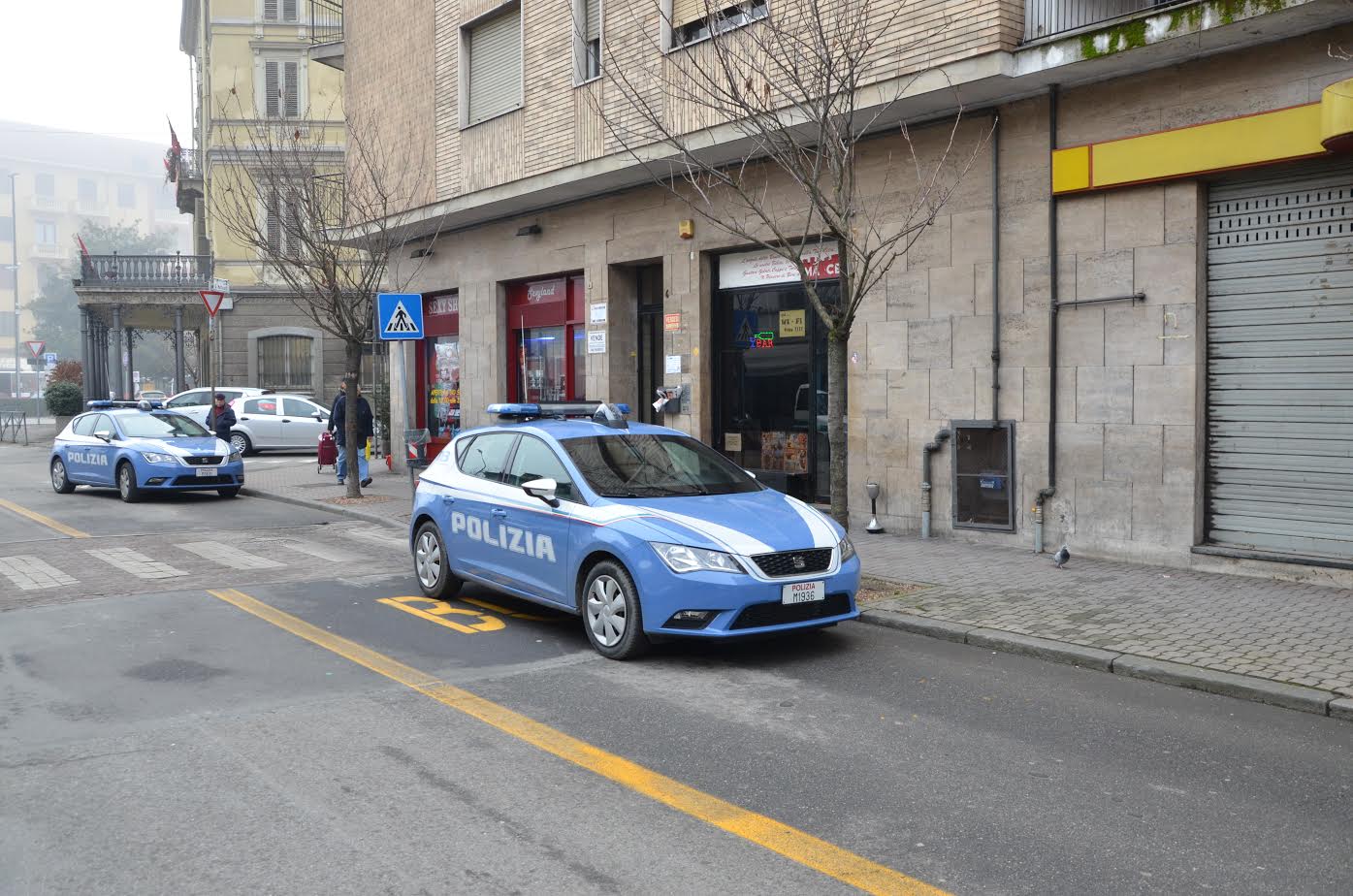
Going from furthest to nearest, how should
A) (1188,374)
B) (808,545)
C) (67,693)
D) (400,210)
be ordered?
1. (400,210)
2. (1188,374)
3. (808,545)
4. (67,693)

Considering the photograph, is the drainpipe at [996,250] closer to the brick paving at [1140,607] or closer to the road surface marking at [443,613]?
the brick paving at [1140,607]

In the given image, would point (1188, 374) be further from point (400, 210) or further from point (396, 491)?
point (400, 210)

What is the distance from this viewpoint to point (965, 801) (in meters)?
4.63

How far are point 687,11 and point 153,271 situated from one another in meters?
29.7

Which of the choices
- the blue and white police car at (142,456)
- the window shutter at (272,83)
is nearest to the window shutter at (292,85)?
the window shutter at (272,83)

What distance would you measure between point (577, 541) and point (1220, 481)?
5.99 meters

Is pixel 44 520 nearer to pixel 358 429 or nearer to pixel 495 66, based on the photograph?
pixel 358 429

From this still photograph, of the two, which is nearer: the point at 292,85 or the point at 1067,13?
the point at 1067,13

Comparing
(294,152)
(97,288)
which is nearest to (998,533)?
(294,152)

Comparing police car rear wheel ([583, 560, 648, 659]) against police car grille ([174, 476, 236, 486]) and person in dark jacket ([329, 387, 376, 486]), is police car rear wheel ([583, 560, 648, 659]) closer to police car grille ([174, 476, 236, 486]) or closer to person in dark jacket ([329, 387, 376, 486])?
person in dark jacket ([329, 387, 376, 486])

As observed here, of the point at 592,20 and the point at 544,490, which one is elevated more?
the point at 592,20

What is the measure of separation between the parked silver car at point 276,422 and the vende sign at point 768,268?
15468mm

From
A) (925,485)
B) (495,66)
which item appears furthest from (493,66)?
(925,485)

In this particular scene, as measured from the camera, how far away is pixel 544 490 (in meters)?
7.60
